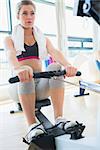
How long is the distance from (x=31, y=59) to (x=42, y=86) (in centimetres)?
32

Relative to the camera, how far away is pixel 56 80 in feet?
5.30

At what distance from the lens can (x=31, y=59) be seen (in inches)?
78.6

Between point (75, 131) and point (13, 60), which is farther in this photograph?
point (13, 60)

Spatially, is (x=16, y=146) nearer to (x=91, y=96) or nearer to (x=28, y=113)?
(x=28, y=113)

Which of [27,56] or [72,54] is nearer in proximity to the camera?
[27,56]

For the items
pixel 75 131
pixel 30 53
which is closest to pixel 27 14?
pixel 30 53

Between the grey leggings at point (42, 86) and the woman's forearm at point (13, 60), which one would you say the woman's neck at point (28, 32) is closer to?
the woman's forearm at point (13, 60)

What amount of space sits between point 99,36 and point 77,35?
1.52 feet

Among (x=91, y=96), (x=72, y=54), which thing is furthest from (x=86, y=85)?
(x=72, y=54)

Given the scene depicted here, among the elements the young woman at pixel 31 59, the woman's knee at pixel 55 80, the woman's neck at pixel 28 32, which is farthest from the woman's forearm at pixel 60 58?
the woman's neck at pixel 28 32

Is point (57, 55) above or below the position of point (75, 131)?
above

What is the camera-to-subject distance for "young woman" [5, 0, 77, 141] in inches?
62.2

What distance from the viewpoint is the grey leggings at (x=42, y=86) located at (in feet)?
5.13

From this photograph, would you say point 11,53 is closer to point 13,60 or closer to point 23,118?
point 13,60
